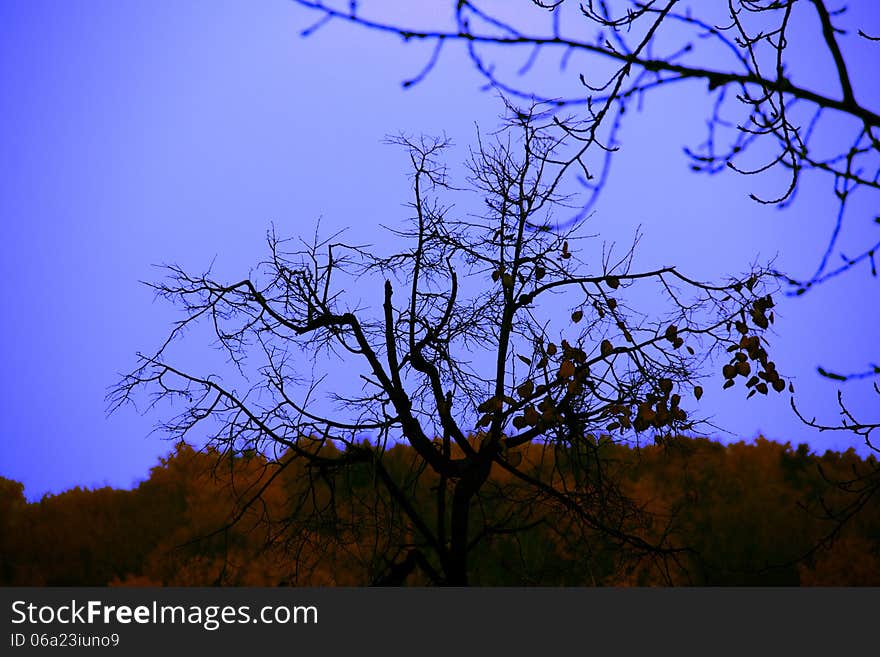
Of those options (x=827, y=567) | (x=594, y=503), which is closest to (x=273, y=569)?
(x=594, y=503)

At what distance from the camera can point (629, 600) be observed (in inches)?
170

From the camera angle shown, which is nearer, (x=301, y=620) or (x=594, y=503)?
(x=301, y=620)

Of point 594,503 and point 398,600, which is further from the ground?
point 594,503

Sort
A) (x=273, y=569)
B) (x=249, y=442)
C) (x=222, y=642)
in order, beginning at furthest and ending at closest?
(x=273, y=569) → (x=249, y=442) → (x=222, y=642)

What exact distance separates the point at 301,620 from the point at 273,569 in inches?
296

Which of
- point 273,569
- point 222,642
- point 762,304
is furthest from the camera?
point 273,569

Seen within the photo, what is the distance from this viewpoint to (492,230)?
5961 millimetres

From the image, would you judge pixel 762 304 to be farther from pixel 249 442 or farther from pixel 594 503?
pixel 249 442

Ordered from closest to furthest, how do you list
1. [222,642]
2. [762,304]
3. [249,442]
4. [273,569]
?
[222,642] → [762,304] → [249,442] → [273,569]

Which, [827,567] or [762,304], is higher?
[762,304]

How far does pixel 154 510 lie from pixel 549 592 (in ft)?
43.4

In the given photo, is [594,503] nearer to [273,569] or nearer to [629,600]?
[629,600]

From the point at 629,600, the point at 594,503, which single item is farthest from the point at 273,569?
the point at 629,600

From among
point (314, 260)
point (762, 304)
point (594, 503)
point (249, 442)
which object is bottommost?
point (594, 503)
